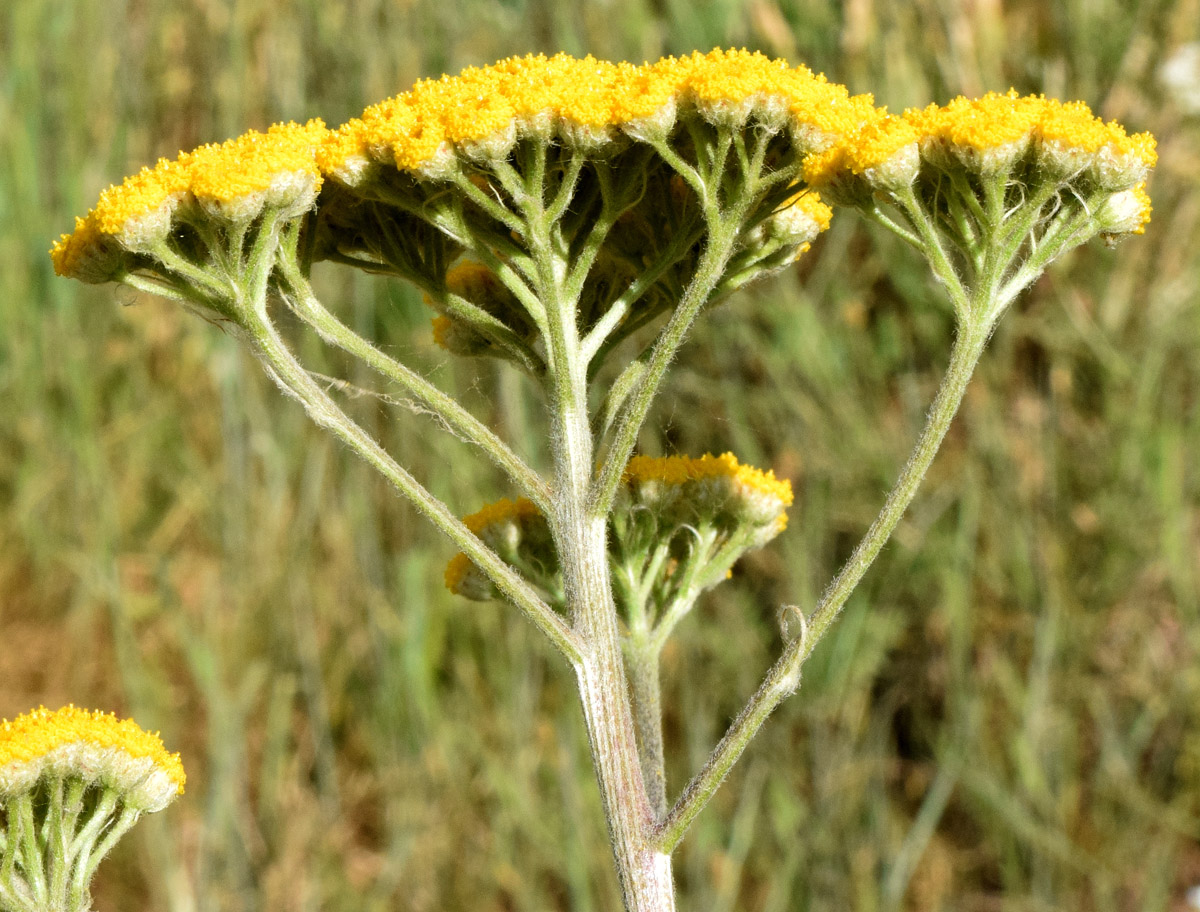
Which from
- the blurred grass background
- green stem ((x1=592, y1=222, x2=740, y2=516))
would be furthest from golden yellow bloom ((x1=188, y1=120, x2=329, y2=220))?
the blurred grass background

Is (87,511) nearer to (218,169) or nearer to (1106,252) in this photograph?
(218,169)

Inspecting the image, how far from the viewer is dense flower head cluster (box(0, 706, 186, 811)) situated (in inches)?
63.2

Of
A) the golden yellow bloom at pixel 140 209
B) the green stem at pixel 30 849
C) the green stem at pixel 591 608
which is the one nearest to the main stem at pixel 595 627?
the green stem at pixel 591 608

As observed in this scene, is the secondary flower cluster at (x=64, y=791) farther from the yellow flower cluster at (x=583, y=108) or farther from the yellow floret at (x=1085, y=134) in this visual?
the yellow floret at (x=1085, y=134)

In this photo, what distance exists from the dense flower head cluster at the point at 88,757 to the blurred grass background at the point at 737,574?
248 centimetres

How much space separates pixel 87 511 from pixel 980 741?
3615 millimetres

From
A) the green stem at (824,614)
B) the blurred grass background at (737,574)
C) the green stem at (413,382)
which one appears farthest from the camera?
the blurred grass background at (737,574)

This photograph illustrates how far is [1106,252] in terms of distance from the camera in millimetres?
4922

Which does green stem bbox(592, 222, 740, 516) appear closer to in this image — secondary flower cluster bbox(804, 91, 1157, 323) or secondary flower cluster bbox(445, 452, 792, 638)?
secondary flower cluster bbox(804, 91, 1157, 323)

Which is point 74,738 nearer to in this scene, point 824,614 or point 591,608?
point 591,608

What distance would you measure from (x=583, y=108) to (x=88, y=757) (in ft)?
3.59

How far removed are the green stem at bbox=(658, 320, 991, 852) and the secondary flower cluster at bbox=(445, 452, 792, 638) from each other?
0.39 m

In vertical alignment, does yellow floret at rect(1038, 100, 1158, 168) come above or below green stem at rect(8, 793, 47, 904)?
above

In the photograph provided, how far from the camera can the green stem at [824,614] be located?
→ 1.56 m
